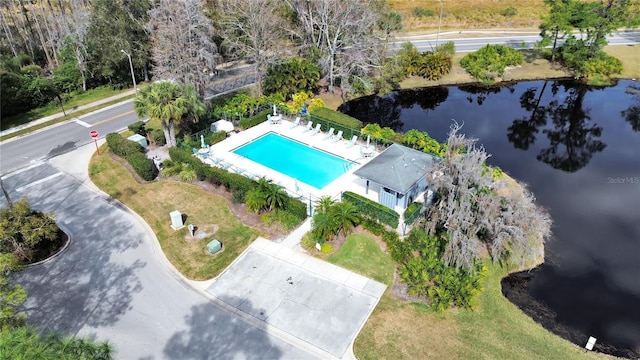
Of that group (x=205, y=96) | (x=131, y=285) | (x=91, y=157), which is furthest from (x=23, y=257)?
(x=205, y=96)

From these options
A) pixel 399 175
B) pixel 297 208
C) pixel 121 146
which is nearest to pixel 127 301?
pixel 297 208

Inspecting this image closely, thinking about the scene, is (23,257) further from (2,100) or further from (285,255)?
(2,100)

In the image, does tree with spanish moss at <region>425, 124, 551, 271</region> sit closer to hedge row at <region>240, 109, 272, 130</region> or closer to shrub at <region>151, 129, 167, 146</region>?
hedge row at <region>240, 109, 272, 130</region>

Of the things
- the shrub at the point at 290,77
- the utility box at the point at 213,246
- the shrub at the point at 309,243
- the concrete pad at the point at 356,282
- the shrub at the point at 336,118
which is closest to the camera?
the concrete pad at the point at 356,282

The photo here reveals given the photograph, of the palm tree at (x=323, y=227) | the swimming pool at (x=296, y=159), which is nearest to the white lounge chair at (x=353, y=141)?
the swimming pool at (x=296, y=159)

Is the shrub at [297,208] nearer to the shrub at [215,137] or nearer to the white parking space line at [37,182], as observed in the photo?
the shrub at [215,137]
